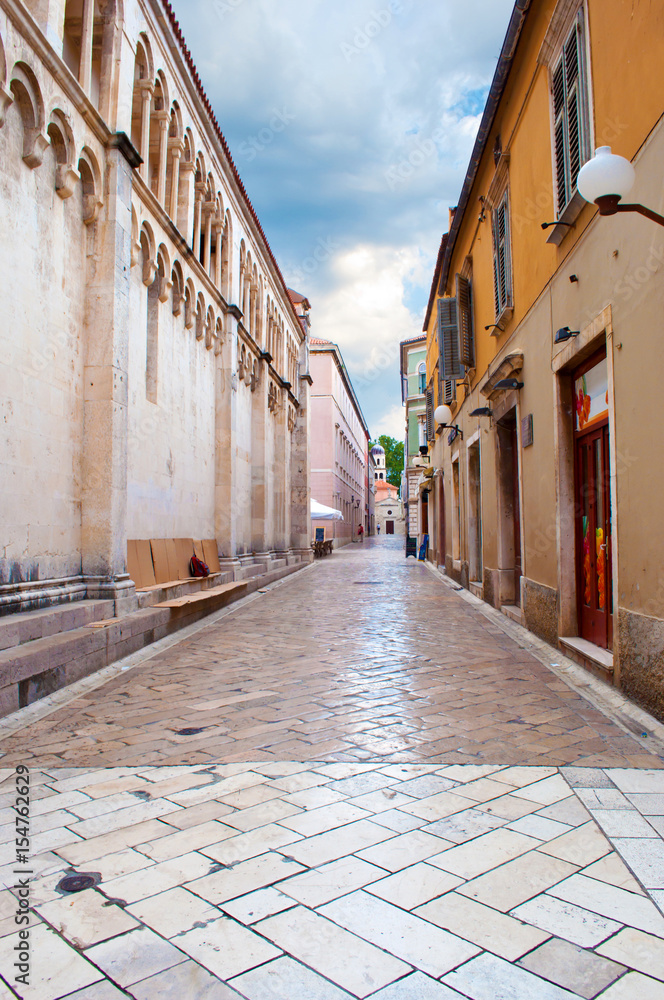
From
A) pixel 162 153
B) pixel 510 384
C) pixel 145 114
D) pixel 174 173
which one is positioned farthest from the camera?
pixel 174 173

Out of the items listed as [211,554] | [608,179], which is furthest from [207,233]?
[608,179]

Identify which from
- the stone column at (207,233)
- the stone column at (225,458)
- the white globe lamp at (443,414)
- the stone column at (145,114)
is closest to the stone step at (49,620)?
the stone column at (145,114)

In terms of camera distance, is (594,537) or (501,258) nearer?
(594,537)

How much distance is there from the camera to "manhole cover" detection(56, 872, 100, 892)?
2.41m

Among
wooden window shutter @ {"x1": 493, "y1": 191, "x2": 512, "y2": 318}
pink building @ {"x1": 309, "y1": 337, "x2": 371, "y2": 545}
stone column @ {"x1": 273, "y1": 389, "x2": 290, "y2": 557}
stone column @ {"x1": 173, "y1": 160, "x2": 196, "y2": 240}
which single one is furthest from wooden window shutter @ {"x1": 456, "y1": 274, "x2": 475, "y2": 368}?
pink building @ {"x1": 309, "y1": 337, "x2": 371, "y2": 545}

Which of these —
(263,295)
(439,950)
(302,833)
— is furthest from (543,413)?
(263,295)

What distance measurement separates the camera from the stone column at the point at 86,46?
290 inches

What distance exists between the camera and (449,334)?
44.9 ft

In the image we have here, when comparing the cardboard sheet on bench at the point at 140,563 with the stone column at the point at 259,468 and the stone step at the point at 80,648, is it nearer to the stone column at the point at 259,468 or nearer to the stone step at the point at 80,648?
the stone step at the point at 80,648

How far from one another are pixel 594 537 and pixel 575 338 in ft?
6.07

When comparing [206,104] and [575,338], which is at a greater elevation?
[206,104]

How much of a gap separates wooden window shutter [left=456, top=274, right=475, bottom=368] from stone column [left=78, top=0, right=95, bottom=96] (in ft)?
25.5

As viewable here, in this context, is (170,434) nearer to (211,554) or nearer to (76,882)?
(211,554)

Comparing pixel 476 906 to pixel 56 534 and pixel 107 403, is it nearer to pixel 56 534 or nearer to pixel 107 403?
pixel 56 534
